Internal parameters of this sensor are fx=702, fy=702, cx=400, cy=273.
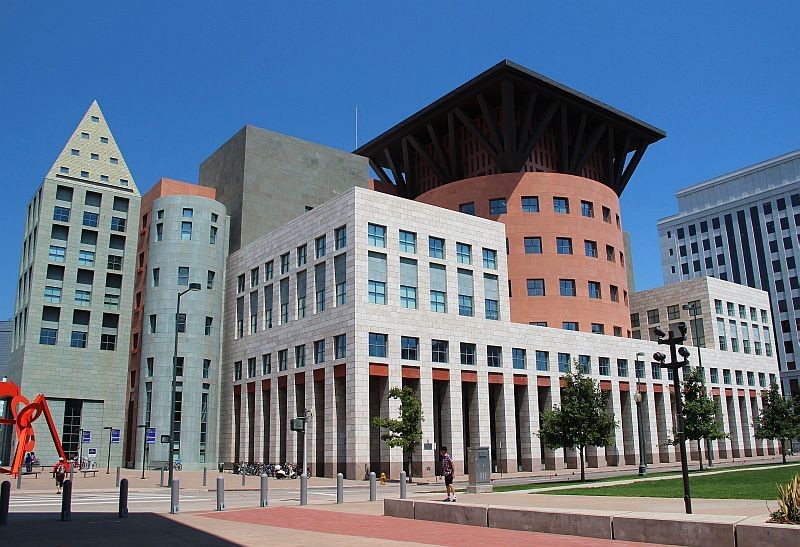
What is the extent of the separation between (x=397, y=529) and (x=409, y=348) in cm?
3692

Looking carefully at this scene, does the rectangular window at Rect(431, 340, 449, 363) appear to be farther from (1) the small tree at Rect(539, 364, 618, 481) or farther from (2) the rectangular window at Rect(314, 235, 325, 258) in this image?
(1) the small tree at Rect(539, 364, 618, 481)

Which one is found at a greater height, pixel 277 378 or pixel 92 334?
pixel 92 334

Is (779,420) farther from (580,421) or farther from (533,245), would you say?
(580,421)

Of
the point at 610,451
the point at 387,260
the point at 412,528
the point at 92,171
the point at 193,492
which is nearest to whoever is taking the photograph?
the point at 412,528

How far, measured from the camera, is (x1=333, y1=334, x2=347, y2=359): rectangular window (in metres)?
53.7

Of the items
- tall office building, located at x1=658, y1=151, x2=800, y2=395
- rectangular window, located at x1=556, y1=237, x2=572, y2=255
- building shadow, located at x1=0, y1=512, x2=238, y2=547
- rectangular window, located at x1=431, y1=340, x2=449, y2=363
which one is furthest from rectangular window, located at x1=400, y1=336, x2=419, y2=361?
tall office building, located at x1=658, y1=151, x2=800, y2=395

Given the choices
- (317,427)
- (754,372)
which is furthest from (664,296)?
(317,427)

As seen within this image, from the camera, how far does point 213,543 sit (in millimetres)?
14922

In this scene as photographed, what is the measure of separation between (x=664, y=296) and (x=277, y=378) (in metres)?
53.8

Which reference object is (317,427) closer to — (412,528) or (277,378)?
(277,378)

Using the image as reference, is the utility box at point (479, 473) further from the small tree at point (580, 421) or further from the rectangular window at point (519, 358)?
the rectangular window at point (519, 358)

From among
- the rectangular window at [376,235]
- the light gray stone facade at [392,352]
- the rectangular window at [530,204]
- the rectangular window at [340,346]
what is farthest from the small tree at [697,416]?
the rectangular window at [340,346]

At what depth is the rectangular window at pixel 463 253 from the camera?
202ft

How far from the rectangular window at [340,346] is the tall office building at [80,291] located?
33.6m
